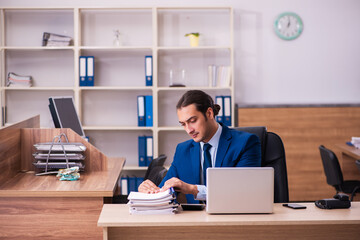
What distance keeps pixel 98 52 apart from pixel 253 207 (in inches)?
155

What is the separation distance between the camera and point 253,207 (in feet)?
6.84

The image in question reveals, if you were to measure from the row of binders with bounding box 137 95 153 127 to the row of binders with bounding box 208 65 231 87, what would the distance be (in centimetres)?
70

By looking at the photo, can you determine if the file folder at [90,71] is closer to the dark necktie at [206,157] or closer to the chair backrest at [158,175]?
the chair backrest at [158,175]

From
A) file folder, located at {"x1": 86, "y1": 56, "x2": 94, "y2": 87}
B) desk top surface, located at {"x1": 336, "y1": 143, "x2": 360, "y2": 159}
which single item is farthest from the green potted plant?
desk top surface, located at {"x1": 336, "y1": 143, "x2": 360, "y2": 159}

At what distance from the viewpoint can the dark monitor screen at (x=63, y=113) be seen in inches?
153

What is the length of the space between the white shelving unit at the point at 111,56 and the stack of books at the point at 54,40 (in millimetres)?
123

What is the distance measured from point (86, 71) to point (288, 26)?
92.2 inches

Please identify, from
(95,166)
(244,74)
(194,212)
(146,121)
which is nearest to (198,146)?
(194,212)

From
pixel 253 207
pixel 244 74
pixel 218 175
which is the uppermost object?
pixel 244 74

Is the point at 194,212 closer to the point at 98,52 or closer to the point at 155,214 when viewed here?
the point at 155,214

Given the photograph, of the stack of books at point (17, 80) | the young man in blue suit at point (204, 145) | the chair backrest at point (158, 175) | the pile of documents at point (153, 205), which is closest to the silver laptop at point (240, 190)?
the pile of documents at point (153, 205)

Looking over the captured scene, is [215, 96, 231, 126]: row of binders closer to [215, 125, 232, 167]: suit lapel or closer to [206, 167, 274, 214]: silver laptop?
[215, 125, 232, 167]: suit lapel

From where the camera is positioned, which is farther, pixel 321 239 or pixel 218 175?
pixel 321 239

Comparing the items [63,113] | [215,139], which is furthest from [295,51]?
[215,139]
